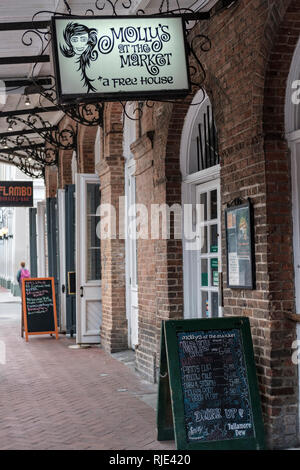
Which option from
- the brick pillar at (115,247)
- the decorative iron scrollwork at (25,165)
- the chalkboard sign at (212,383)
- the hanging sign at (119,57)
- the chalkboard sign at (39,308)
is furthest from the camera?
the decorative iron scrollwork at (25,165)

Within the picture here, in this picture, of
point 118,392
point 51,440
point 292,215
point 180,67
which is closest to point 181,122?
point 180,67

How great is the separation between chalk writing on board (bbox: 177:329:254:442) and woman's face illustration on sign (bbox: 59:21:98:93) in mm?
2277

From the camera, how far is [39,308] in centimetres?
1259

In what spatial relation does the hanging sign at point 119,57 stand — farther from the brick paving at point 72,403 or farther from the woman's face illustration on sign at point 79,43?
the brick paving at point 72,403

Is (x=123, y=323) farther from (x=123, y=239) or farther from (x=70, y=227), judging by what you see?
(x=70, y=227)

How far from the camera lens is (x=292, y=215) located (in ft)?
17.7

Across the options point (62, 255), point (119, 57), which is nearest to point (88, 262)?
point (62, 255)

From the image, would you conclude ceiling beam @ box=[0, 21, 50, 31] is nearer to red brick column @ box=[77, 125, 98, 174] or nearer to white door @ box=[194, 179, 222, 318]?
white door @ box=[194, 179, 222, 318]

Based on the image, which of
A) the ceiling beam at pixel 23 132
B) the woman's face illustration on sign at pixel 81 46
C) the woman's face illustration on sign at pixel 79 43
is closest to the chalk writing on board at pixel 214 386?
the woman's face illustration on sign at pixel 81 46

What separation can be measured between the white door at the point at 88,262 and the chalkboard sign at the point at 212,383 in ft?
19.6

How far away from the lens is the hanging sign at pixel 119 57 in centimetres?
543

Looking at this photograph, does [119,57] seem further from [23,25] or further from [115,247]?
[115,247]

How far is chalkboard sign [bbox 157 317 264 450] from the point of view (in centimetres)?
500

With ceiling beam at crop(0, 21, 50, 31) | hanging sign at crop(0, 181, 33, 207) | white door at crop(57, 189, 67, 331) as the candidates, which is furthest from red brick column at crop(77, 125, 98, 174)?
hanging sign at crop(0, 181, 33, 207)
